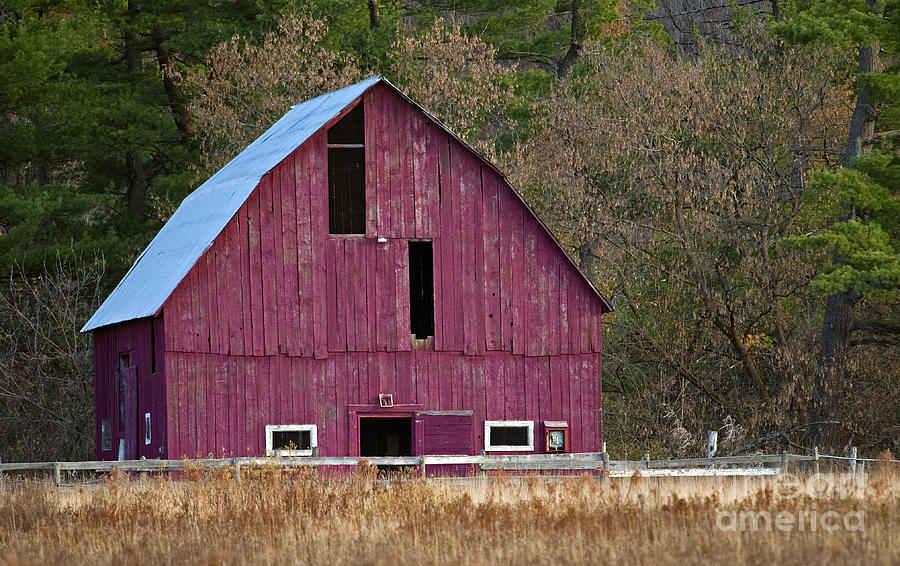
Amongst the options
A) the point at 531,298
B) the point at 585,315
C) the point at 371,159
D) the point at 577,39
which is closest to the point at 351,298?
the point at 371,159

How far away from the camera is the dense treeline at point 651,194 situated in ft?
93.2

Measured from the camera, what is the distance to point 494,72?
123 ft

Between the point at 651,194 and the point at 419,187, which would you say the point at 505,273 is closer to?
the point at 419,187

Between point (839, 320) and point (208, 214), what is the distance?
1377cm

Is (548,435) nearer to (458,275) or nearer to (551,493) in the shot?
(458,275)

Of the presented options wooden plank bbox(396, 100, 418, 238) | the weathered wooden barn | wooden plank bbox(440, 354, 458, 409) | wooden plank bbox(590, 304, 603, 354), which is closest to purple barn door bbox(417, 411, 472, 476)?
the weathered wooden barn

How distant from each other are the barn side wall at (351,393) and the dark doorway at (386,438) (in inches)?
180

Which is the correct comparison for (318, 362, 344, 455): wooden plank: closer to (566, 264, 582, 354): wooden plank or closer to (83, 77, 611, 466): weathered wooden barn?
(83, 77, 611, 466): weathered wooden barn

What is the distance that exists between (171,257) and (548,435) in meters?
7.23

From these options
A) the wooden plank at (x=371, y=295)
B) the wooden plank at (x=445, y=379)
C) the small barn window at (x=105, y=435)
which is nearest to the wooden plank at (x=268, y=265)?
the wooden plank at (x=371, y=295)

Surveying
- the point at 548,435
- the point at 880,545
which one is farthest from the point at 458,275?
the point at 880,545

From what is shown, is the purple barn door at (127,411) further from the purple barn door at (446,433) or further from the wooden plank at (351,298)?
the purple barn door at (446,433)

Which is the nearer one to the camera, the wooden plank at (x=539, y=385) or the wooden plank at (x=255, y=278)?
the wooden plank at (x=255, y=278)

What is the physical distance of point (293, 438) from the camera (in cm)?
2130
